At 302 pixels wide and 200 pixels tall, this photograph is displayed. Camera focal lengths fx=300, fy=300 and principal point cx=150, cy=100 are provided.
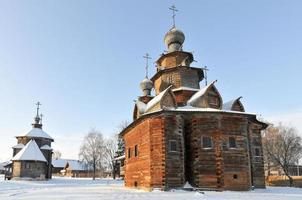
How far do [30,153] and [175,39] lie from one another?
94.0 ft

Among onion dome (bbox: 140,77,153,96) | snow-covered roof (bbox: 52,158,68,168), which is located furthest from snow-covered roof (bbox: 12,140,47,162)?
snow-covered roof (bbox: 52,158,68,168)

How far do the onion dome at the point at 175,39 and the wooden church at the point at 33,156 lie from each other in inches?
1072

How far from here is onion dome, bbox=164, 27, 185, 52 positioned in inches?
1200

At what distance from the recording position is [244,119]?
23625mm

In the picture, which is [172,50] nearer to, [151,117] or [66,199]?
[151,117]

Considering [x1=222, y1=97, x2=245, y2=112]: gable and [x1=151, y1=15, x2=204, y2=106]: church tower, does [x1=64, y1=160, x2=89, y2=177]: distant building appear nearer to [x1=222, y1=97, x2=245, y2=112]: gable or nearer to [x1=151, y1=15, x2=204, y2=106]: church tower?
[x1=151, y1=15, x2=204, y2=106]: church tower

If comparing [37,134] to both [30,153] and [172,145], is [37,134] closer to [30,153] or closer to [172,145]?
[30,153]

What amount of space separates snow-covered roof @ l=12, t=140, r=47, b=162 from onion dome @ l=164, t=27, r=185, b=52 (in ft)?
88.8

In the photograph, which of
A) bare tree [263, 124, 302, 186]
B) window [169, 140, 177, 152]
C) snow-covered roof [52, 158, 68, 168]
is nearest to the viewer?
window [169, 140, 177, 152]

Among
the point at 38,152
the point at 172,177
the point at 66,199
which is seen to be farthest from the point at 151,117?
the point at 38,152

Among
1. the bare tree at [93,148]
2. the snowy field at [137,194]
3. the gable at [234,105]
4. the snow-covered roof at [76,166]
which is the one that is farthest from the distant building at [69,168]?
the gable at [234,105]

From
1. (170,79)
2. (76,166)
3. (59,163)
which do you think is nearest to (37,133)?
(170,79)

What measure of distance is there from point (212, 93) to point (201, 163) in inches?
241

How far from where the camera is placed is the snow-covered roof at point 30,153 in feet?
144
